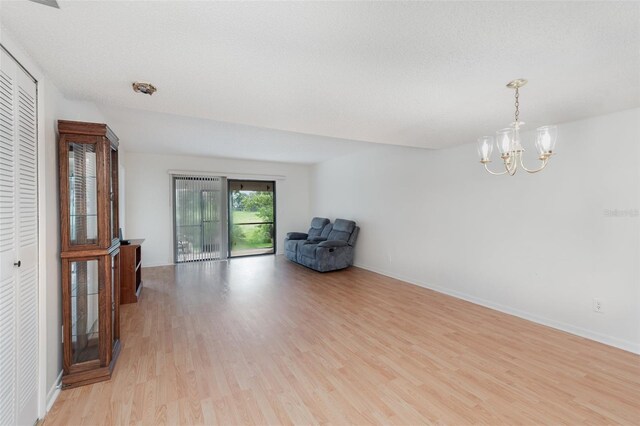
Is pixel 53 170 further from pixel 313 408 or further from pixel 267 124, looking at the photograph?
pixel 313 408

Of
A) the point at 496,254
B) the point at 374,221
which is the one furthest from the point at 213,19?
the point at 374,221

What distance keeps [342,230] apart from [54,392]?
477 cm

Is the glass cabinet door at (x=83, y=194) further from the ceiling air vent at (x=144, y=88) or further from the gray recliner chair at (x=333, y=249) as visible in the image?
the gray recliner chair at (x=333, y=249)

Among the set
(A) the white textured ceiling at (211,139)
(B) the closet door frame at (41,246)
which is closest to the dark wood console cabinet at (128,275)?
(A) the white textured ceiling at (211,139)

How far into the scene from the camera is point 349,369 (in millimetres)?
2316

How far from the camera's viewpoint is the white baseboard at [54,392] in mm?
1861

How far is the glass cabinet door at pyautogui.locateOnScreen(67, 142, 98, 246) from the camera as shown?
209 cm

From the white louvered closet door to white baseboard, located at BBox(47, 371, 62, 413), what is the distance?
155mm

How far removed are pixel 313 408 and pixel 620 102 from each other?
3.46 m

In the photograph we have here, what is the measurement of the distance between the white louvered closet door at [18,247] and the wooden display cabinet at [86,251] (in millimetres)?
299

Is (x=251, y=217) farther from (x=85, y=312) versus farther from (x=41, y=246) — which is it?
(x=41, y=246)

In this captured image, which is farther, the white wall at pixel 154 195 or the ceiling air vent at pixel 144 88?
the white wall at pixel 154 195

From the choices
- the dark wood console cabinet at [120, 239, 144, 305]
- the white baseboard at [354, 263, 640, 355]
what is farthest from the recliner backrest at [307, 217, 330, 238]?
the dark wood console cabinet at [120, 239, 144, 305]

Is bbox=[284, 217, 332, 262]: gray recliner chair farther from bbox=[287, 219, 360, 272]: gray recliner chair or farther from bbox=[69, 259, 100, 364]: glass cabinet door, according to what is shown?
bbox=[69, 259, 100, 364]: glass cabinet door
